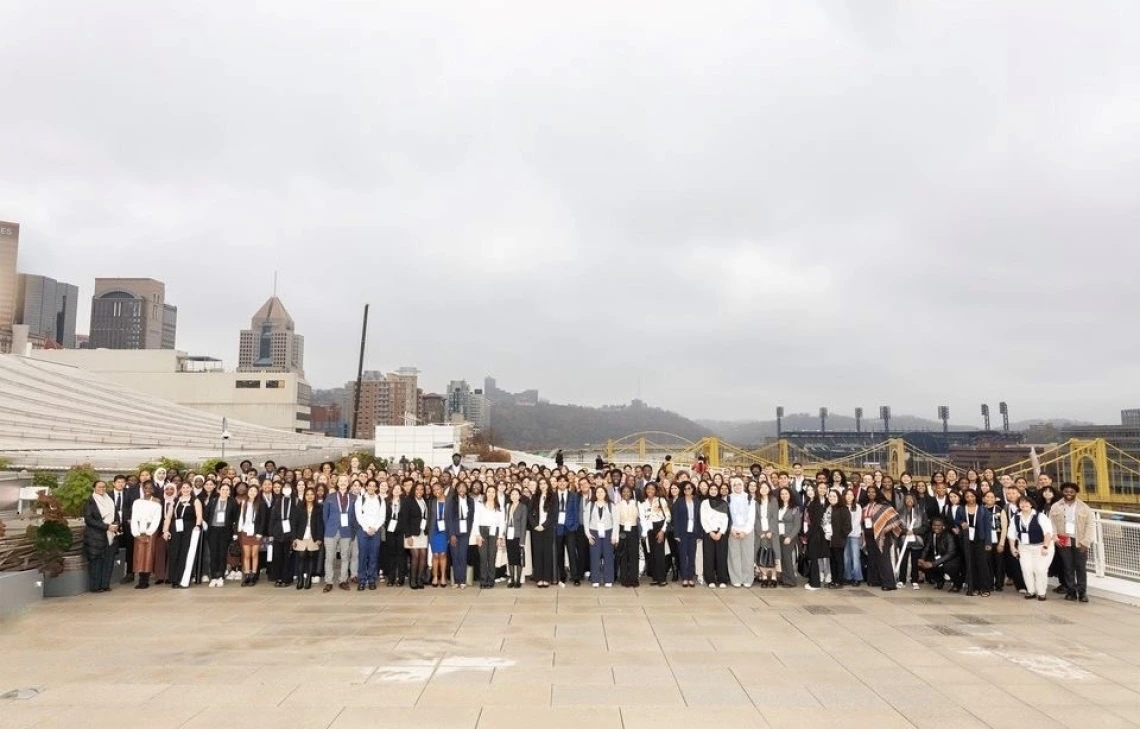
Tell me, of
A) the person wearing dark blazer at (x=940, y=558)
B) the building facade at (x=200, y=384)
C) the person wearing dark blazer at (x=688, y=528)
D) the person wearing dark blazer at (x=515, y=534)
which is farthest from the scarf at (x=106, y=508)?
the building facade at (x=200, y=384)

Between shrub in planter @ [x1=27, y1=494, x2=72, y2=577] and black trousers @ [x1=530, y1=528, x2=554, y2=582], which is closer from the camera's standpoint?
shrub in planter @ [x1=27, y1=494, x2=72, y2=577]

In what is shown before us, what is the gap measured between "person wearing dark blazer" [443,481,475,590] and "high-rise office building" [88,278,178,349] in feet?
668

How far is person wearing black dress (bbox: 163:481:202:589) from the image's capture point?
367 inches

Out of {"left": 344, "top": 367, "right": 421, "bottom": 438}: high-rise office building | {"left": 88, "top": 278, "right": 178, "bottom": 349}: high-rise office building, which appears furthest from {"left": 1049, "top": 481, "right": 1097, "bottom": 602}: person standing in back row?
{"left": 88, "top": 278, "right": 178, "bottom": 349}: high-rise office building

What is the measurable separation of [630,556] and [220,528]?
18.7ft

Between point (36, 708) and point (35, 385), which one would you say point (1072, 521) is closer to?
point (36, 708)

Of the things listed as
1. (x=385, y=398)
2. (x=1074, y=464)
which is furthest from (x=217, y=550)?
(x=385, y=398)

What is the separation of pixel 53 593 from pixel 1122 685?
11.2m

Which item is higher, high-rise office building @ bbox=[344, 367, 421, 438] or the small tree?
high-rise office building @ bbox=[344, 367, 421, 438]

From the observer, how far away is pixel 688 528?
9.48 metres

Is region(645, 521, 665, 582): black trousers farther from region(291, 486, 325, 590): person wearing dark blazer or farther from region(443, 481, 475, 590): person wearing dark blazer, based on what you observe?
region(291, 486, 325, 590): person wearing dark blazer

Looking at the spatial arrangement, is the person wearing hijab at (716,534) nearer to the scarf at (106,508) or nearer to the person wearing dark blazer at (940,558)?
the person wearing dark blazer at (940,558)

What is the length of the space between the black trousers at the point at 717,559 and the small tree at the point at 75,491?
27.1 feet

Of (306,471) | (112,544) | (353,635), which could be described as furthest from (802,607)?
(112,544)
